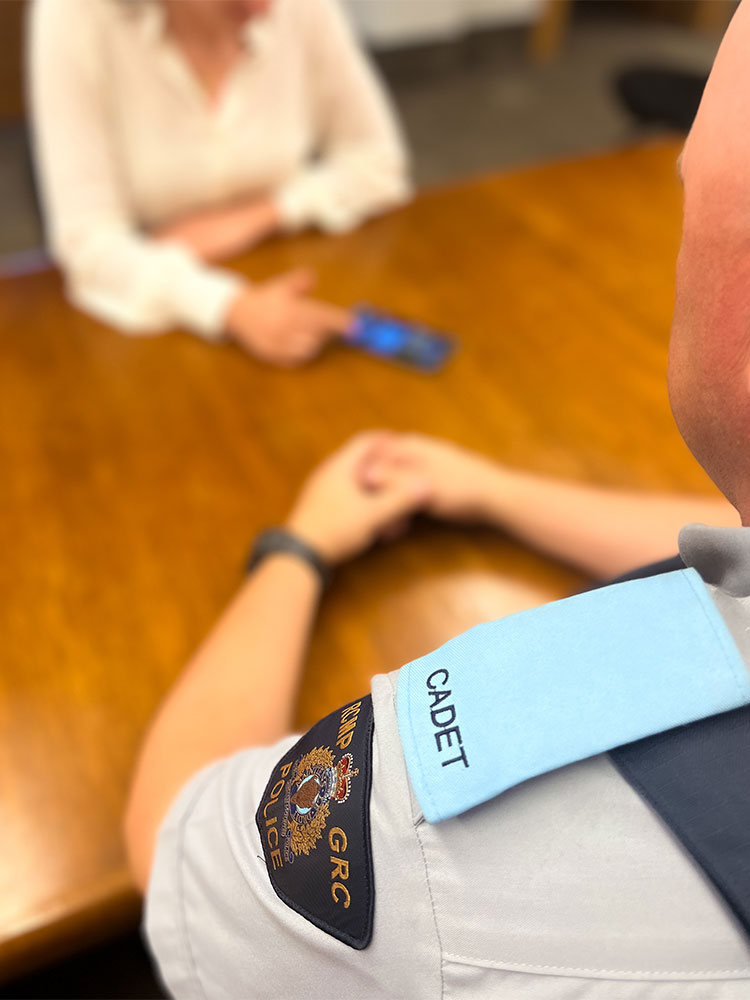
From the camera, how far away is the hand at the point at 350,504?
67 centimetres

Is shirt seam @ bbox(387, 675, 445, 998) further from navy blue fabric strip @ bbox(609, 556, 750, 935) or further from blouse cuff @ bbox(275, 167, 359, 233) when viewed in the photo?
blouse cuff @ bbox(275, 167, 359, 233)

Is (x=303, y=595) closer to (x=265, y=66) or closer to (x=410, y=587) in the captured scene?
(x=410, y=587)

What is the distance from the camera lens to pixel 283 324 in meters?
0.89

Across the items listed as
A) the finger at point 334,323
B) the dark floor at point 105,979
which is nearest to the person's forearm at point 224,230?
the finger at point 334,323

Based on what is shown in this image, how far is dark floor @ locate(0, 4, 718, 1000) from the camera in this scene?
2689mm

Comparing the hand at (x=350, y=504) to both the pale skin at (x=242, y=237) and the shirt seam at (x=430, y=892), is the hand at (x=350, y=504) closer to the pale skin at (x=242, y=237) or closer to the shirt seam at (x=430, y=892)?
the pale skin at (x=242, y=237)

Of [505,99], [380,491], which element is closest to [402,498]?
[380,491]

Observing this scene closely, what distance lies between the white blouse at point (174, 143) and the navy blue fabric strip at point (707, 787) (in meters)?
0.78

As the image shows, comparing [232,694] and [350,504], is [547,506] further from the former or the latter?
[232,694]

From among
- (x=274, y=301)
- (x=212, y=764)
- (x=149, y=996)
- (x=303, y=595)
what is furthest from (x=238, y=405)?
(x=149, y=996)

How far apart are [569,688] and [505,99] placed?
10.6 feet

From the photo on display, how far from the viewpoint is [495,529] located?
28.4 inches

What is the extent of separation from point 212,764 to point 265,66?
1.11m

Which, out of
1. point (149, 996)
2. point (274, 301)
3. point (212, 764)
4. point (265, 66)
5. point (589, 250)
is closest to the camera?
point (212, 764)
